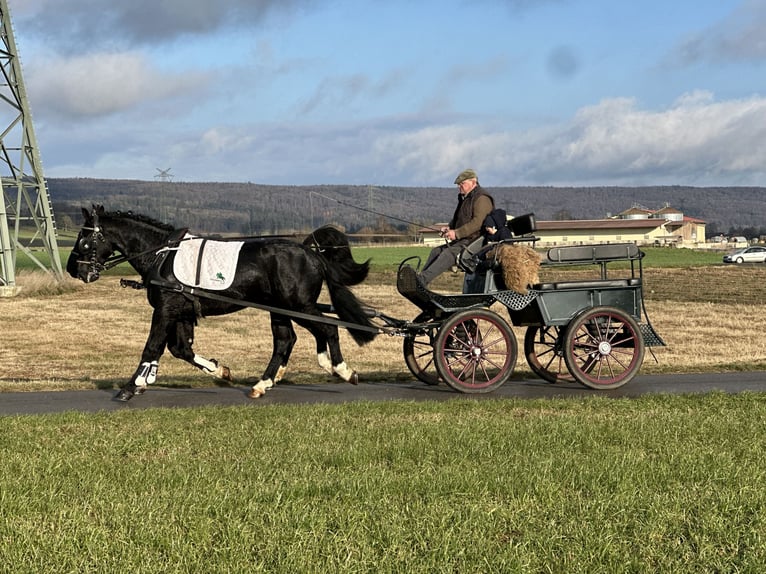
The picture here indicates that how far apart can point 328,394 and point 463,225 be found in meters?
2.56

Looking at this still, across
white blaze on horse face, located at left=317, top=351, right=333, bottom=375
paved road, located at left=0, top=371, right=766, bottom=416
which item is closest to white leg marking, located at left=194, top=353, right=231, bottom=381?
paved road, located at left=0, top=371, right=766, bottom=416

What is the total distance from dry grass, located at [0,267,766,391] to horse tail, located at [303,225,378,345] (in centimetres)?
145

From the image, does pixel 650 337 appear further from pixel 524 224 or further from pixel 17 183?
pixel 17 183

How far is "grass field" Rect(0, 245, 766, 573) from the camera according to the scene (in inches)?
165

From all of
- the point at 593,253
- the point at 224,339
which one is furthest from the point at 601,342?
the point at 224,339

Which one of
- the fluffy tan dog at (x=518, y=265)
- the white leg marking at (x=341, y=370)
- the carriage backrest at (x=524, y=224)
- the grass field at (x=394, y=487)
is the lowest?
the grass field at (x=394, y=487)

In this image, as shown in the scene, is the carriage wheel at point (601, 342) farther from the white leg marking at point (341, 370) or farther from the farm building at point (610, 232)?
the farm building at point (610, 232)

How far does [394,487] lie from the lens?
17.3 ft

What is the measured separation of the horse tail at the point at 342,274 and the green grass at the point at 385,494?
2.66 m

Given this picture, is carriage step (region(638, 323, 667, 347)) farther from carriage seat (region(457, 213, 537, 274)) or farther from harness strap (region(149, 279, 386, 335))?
harness strap (region(149, 279, 386, 335))

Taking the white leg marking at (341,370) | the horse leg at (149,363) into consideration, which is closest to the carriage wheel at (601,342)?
the white leg marking at (341,370)

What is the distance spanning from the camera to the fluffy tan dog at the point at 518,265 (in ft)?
32.4

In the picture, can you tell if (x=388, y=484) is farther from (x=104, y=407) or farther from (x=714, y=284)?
(x=714, y=284)

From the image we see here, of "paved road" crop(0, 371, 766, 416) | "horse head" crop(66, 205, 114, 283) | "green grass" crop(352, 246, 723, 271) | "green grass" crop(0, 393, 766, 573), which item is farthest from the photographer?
"green grass" crop(352, 246, 723, 271)
